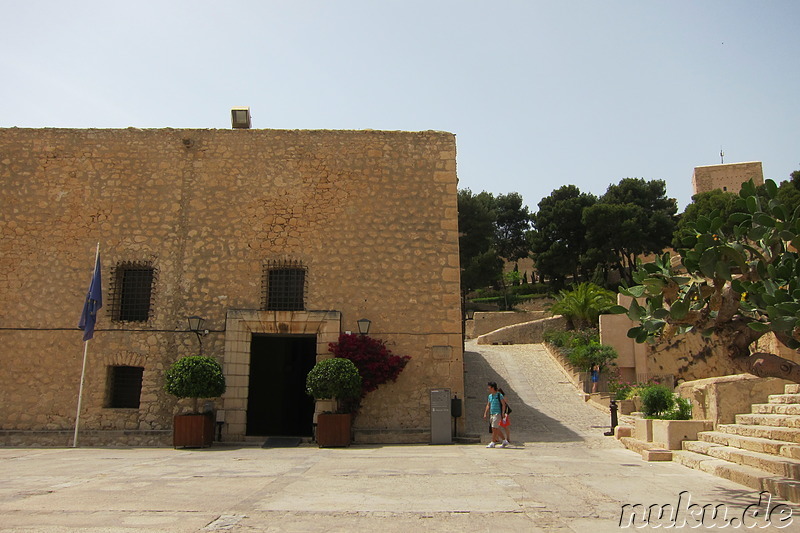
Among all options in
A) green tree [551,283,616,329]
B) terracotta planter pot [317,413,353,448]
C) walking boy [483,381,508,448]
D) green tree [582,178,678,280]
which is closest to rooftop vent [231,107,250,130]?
terracotta planter pot [317,413,353,448]

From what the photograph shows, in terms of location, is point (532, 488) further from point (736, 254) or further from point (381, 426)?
point (381, 426)

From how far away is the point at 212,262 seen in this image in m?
13.0

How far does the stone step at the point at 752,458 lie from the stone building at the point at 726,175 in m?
49.9

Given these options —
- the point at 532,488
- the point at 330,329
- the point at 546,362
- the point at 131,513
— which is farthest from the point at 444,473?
the point at 546,362

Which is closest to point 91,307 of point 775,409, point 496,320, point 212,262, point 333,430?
point 212,262

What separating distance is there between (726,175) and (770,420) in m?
52.7

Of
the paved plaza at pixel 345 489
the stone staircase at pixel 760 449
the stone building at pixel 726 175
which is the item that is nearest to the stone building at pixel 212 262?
the paved plaza at pixel 345 489

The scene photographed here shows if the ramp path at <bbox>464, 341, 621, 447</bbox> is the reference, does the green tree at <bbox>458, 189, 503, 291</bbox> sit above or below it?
above

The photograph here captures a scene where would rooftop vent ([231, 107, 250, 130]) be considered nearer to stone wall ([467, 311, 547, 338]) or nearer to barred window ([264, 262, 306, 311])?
barred window ([264, 262, 306, 311])

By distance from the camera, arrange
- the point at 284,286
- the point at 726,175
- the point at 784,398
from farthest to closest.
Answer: the point at 726,175, the point at 284,286, the point at 784,398

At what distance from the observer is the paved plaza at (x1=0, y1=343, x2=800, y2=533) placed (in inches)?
197

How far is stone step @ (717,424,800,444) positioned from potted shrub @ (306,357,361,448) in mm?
6202

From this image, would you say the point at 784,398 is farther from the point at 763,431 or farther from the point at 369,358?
the point at 369,358

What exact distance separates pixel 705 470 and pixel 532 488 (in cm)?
288
